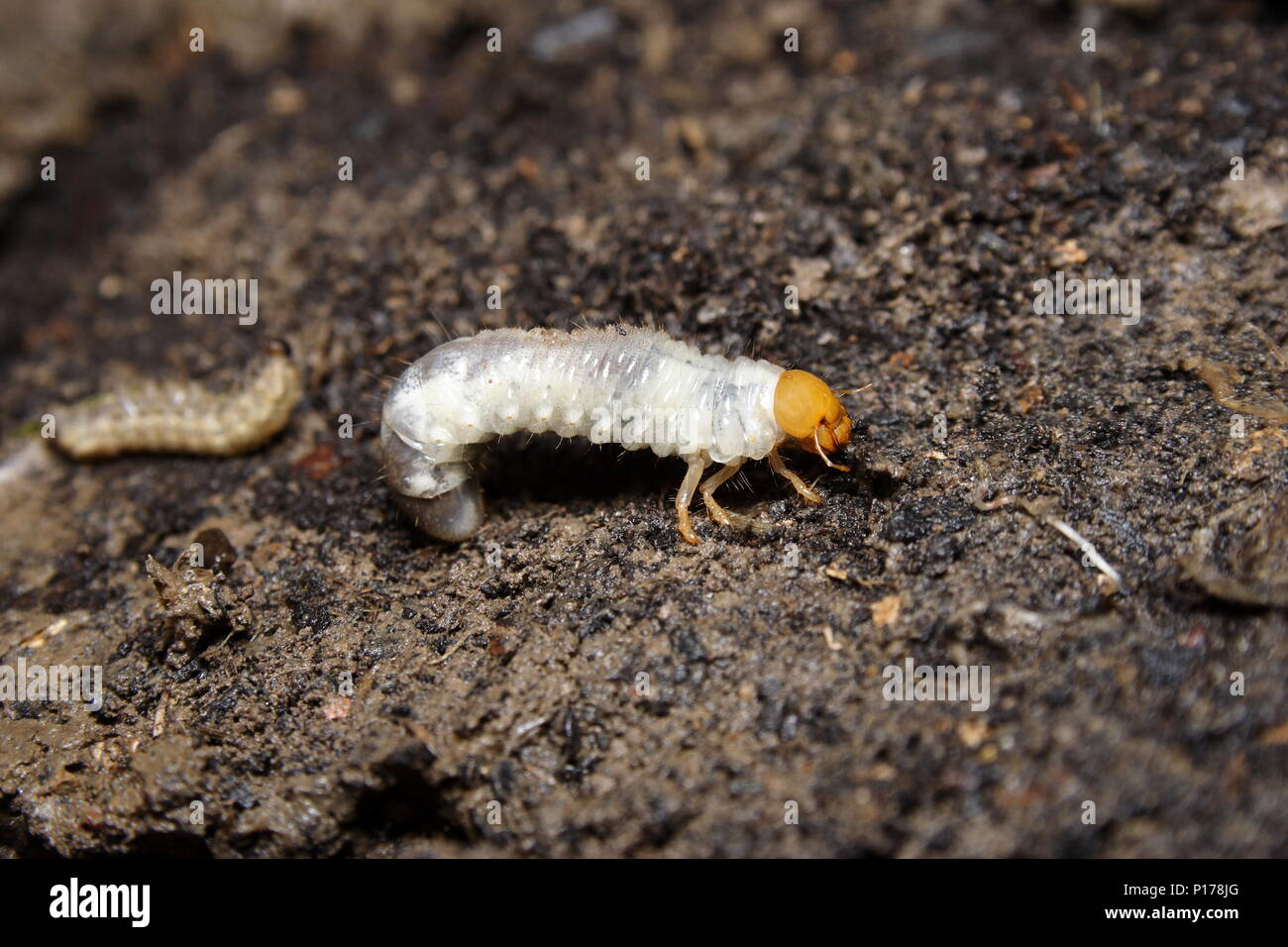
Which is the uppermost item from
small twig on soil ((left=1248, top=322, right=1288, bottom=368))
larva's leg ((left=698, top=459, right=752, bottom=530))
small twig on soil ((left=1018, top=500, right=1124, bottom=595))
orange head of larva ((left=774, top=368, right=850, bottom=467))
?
small twig on soil ((left=1248, top=322, right=1288, bottom=368))

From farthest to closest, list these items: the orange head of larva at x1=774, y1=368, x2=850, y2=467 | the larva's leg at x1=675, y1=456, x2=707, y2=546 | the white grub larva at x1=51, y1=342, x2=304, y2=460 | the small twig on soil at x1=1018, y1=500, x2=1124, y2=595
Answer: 1. the white grub larva at x1=51, y1=342, x2=304, y2=460
2. the larva's leg at x1=675, y1=456, x2=707, y2=546
3. the orange head of larva at x1=774, y1=368, x2=850, y2=467
4. the small twig on soil at x1=1018, y1=500, x2=1124, y2=595

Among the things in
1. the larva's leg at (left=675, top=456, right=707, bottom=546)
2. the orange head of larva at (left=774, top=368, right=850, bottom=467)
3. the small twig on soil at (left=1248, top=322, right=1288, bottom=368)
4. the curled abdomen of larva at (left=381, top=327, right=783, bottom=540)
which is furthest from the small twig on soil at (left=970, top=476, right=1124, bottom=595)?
the small twig on soil at (left=1248, top=322, right=1288, bottom=368)

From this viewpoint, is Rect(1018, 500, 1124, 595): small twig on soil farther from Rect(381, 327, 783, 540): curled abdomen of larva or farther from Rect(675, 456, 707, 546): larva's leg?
Rect(675, 456, 707, 546): larva's leg

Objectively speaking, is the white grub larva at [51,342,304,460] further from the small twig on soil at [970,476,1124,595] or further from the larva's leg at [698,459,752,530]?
the small twig on soil at [970,476,1124,595]

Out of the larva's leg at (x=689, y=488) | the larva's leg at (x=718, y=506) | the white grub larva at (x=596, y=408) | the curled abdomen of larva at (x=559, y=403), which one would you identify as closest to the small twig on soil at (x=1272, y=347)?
the white grub larva at (x=596, y=408)

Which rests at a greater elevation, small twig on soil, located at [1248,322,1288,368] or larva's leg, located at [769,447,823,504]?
small twig on soil, located at [1248,322,1288,368]

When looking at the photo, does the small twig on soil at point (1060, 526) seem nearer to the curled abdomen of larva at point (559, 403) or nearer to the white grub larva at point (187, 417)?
the curled abdomen of larva at point (559, 403)

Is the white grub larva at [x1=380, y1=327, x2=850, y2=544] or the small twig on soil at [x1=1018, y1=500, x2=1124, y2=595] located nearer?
the small twig on soil at [x1=1018, y1=500, x2=1124, y2=595]

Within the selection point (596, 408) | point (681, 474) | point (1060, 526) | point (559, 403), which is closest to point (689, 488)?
point (681, 474)

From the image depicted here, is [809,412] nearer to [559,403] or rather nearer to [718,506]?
[718,506]

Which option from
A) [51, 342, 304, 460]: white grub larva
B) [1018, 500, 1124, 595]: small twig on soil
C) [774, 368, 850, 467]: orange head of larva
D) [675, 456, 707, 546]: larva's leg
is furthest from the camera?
[51, 342, 304, 460]: white grub larva
